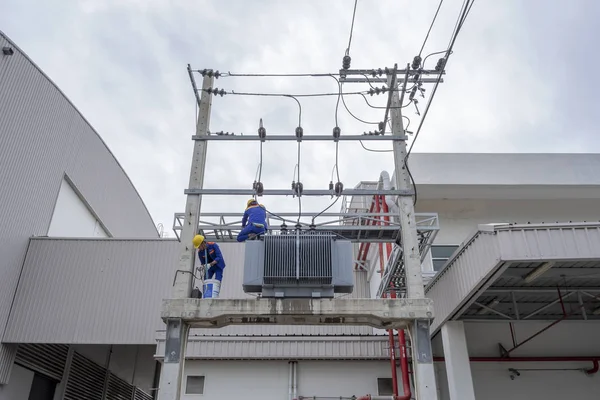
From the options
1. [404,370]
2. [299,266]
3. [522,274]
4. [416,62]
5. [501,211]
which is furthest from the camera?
[501,211]

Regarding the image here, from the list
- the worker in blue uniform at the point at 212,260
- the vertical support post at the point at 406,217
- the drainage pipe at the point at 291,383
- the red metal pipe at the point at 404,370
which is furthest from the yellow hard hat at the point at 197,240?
the drainage pipe at the point at 291,383

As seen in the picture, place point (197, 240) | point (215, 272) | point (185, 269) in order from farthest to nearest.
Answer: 1. point (215, 272)
2. point (197, 240)
3. point (185, 269)

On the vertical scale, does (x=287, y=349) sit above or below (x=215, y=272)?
below

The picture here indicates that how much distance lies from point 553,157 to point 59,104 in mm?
18028

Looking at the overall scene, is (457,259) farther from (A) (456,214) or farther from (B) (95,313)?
(B) (95,313)

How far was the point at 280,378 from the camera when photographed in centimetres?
1387

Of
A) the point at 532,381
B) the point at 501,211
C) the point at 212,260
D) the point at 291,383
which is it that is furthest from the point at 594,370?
the point at 212,260

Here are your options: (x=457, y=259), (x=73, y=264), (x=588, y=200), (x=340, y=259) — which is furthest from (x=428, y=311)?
(x=73, y=264)

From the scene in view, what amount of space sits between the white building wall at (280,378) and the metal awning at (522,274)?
2.66 metres

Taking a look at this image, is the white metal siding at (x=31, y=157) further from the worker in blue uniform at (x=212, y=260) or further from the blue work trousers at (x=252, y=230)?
the blue work trousers at (x=252, y=230)

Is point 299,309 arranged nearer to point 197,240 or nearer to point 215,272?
point 215,272

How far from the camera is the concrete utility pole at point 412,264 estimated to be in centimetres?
757

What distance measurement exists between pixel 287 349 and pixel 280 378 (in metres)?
0.82

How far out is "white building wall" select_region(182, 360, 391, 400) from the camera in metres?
13.6
